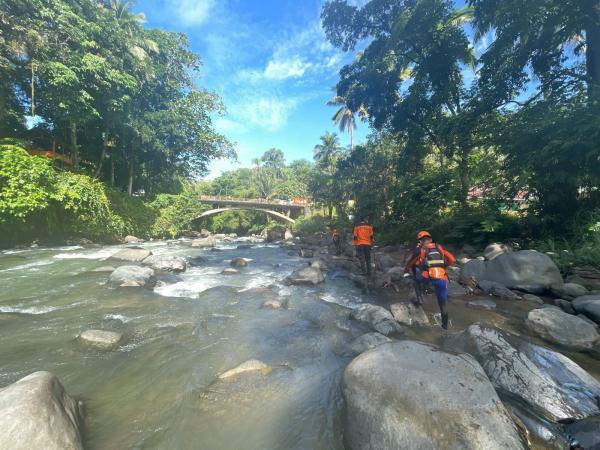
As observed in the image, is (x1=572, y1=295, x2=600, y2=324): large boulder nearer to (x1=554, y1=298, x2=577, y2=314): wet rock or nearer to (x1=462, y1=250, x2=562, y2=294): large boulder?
(x1=554, y1=298, x2=577, y2=314): wet rock

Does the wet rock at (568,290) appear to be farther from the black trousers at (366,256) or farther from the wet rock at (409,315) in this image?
the black trousers at (366,256)

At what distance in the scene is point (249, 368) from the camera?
135 inches

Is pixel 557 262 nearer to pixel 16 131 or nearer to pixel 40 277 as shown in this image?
pixel 40 277

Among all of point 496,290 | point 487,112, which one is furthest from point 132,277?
point 487,112

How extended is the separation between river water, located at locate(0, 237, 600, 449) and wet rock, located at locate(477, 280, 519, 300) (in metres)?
0.30

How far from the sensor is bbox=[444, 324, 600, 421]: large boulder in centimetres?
258

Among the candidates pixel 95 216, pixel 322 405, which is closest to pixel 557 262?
pixel 322 405

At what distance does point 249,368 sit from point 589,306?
19.8 ft

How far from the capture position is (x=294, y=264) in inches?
467

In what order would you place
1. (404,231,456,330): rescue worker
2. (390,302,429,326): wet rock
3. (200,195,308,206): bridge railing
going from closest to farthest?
(404,231,456,330): rescue worker, (390,302,429,326): wet rock, (200,195,308,206): bridge railing

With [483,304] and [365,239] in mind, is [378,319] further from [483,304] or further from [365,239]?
[365,239]

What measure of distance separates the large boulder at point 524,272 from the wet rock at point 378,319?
12.1ft

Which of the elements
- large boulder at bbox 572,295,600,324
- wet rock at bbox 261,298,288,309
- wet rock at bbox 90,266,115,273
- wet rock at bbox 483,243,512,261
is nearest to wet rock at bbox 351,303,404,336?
wet rock at bbox 261,298,288,309

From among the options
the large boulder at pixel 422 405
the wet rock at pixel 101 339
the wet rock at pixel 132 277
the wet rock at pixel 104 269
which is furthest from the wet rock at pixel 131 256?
the large boulder at pixel 422 405
